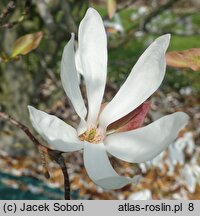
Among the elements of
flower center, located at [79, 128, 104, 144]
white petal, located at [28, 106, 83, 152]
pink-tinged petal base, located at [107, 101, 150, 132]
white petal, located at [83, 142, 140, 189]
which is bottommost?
flower center, located at [79, 128, 104, 144]

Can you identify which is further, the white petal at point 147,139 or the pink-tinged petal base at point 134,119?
the pink-tinged petal base at point 134,119

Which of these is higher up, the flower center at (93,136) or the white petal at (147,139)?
the white petal at (147,139)

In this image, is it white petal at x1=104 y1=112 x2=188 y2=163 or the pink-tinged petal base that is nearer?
white petal at x1=104 y1=112 x2=188 y2=163

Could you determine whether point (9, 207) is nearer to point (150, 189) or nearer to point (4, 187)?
point (150, 189)

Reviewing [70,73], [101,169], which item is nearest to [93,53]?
[70,73]

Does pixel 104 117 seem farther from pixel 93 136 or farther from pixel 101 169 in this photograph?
pixel 101 169

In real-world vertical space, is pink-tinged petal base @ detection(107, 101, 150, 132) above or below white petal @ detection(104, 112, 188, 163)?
below

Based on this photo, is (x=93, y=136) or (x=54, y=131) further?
(x=93, y=136)
